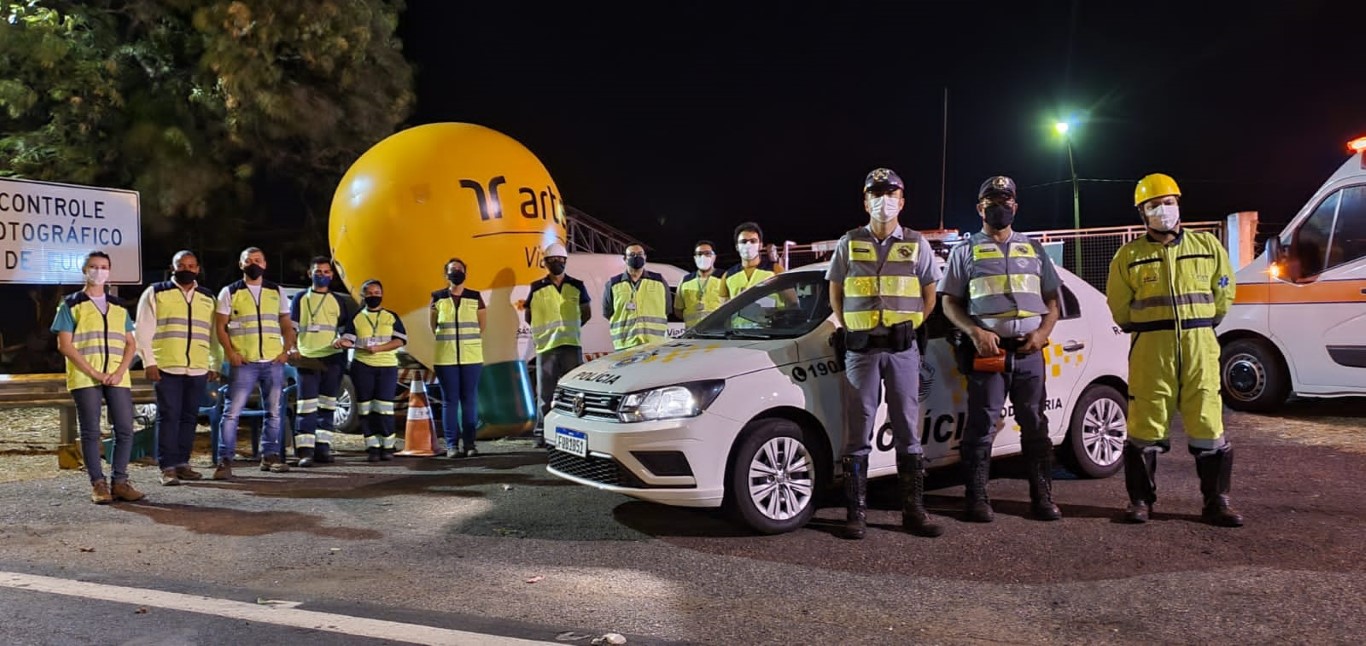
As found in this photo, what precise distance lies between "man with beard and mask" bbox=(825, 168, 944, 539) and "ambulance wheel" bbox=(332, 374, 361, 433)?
23.0 feet

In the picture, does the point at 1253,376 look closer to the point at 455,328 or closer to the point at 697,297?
the point at 697,297

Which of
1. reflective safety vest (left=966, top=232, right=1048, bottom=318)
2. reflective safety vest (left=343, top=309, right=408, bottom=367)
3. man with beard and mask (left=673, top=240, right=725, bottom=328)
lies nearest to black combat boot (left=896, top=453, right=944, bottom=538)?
reflective safety vest (left=966, top=232, right=1048, bottom=318)

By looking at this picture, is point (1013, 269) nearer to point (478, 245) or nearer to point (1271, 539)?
point (1271, 539)

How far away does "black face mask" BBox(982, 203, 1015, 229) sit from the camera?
5.54 m

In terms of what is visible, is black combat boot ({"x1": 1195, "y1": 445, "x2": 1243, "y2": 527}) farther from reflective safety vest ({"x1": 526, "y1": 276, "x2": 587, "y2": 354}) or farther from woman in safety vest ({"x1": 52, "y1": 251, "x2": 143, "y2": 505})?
woman in safety vest ({"x1": 52, "y1": 251, "x2": 143, "y2": 505})

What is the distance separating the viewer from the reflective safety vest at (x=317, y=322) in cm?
845

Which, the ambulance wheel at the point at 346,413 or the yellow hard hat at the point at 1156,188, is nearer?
the yellow hard hat at the point at 1156,188

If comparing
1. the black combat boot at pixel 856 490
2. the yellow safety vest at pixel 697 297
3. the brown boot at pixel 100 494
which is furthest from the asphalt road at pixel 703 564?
the yellow safety vest at pixel 697 297

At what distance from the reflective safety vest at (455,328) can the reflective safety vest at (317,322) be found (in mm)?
903

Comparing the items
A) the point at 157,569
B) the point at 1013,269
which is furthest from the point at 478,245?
the point at 1013,269

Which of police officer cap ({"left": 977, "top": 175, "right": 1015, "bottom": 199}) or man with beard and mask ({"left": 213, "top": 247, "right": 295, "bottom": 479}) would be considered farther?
man with beard and mask ({"left": 213, "top": 247, "right": 295, "bottom": 479})

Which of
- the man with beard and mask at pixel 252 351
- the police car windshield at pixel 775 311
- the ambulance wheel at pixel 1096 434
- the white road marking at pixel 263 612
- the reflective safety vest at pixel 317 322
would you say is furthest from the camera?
the reflective safety vest at pixel 317 322

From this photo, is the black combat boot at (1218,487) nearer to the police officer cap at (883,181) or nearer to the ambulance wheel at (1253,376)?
the police officer cap at (883,181)

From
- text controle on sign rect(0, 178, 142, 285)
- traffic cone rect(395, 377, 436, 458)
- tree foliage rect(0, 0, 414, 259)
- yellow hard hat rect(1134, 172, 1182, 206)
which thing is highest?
tree foliage rect(0, 0, 414, 259)
